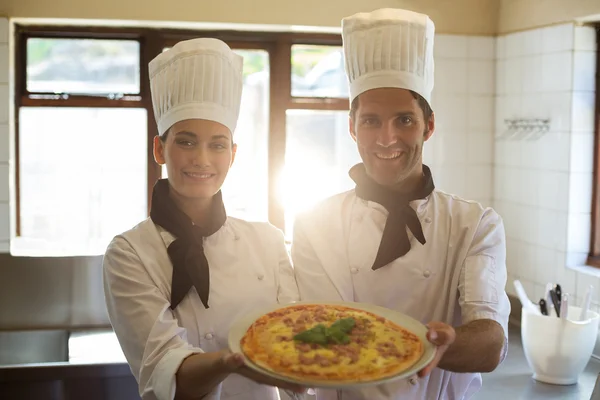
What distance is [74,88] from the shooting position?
10.7ft

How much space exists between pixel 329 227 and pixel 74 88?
6.59ft

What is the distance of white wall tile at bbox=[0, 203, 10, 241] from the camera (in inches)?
121

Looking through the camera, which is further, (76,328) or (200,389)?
(76,328)

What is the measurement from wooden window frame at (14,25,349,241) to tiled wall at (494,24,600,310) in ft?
2.77

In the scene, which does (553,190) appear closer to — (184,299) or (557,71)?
(557,71)

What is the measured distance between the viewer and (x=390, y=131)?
61.3 inches

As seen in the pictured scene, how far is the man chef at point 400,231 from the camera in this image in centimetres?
158

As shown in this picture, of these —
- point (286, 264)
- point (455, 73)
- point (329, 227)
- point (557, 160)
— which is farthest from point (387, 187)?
point (455, 73)

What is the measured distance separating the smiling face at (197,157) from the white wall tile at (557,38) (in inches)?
75.5

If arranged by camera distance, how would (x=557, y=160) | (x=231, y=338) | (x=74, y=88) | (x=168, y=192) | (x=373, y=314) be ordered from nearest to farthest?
(x=231, y=338) < (x=373, y=314) < (x=168, y=192) < (x=557, y=160) < (x=74, y=88)

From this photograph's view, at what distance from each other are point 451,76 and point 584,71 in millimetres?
690

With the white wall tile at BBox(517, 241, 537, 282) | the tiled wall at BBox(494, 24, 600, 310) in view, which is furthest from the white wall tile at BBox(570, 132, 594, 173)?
the white wall tile at BBox(517, 241, 537, 282)

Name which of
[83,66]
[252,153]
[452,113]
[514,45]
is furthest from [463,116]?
[83,66]

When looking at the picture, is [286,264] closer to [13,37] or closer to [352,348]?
[352,348]
